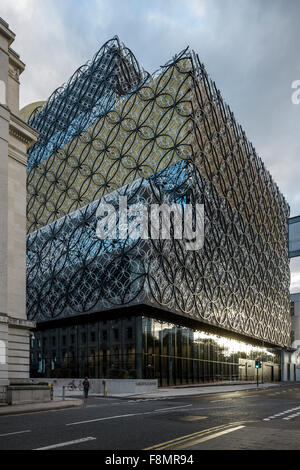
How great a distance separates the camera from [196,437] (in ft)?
45.9

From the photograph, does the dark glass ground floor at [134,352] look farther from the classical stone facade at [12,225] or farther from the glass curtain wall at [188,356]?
the classical stone facade at [12,225]

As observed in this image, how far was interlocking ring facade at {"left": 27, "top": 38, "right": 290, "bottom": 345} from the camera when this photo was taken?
56500 millimetres

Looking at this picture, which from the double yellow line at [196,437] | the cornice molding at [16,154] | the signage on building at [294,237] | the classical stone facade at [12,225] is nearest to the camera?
the double yellow line at [196,437]

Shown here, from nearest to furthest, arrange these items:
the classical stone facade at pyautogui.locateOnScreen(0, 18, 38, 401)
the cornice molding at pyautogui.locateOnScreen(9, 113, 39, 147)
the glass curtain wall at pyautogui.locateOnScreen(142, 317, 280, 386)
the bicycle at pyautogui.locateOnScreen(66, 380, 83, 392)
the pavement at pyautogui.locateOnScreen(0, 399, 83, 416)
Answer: the pavement at pyautogui.locateOnScreen(0, 399, 83, 416) < the classical stone facade at pyautogui.locateOnScreen(0, 18, 38, 401) < the cornice molding at pyautogui.locateOnScreen(9, 113, 39, 147) < the bicycle at pyautogui.locateOnScreen(66, 380, 83, 392) < the glass curtain wall at pyautogui.locateOnScreen(142, 317, 280, 386)

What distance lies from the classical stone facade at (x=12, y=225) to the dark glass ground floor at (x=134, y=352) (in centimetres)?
2149

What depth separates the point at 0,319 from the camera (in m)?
29.5

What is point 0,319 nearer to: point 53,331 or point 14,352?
point 14,352

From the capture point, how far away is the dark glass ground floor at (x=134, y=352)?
2094 inches

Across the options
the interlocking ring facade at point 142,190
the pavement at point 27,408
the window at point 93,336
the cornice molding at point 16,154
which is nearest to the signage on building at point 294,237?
the interlocking ring facade at point 142,190

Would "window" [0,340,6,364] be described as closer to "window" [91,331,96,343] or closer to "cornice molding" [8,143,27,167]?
"cornice molding" [8,143,27,167]

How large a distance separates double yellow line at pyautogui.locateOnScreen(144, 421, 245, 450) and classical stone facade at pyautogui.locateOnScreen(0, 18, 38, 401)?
17.0 meters

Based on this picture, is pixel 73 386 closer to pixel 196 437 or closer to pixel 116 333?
pixel 116 333

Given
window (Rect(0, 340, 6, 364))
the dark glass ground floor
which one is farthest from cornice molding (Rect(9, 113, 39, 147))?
the dark glass ground floor

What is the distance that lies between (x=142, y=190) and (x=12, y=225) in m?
23.3
